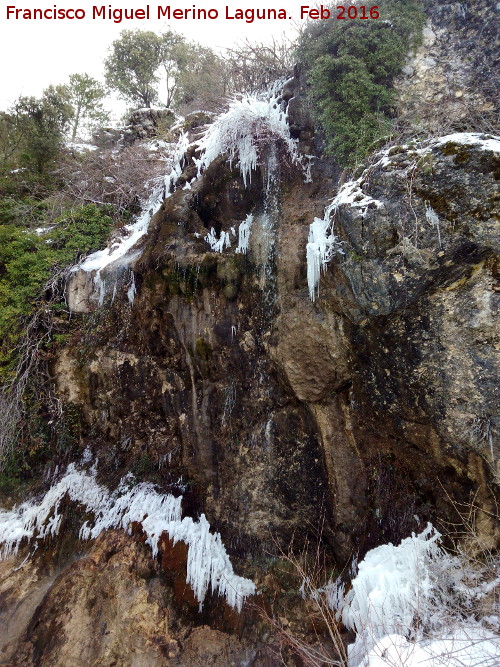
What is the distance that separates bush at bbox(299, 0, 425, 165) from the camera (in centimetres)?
589

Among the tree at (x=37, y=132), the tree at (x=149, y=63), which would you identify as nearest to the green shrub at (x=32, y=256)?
the tree at (x=37, y=132)

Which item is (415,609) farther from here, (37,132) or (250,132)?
(37,132)

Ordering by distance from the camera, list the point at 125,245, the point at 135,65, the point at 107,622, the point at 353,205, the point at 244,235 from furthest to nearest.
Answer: the point at 135,65
the point at 125,245
the point at 244,235
the point at 107,622
the point at 353,205

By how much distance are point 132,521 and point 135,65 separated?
1780 centimetres

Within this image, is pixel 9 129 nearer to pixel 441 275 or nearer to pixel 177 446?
pixel 177 446

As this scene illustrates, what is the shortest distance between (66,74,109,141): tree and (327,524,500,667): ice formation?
15.6m

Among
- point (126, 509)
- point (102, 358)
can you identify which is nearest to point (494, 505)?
point (126, 509)

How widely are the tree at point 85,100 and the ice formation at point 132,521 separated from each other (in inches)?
492

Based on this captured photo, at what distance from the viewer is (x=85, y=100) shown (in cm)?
1405

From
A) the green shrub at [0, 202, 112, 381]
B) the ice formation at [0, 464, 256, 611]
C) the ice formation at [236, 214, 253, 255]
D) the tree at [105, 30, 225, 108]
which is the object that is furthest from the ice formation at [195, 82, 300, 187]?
the tree at [105, 30, 225, 108]

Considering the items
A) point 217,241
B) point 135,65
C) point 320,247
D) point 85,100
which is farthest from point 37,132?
point 320,247

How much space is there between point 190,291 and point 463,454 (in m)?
4.42

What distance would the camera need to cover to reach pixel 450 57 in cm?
625

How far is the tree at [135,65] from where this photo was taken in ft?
52.3
